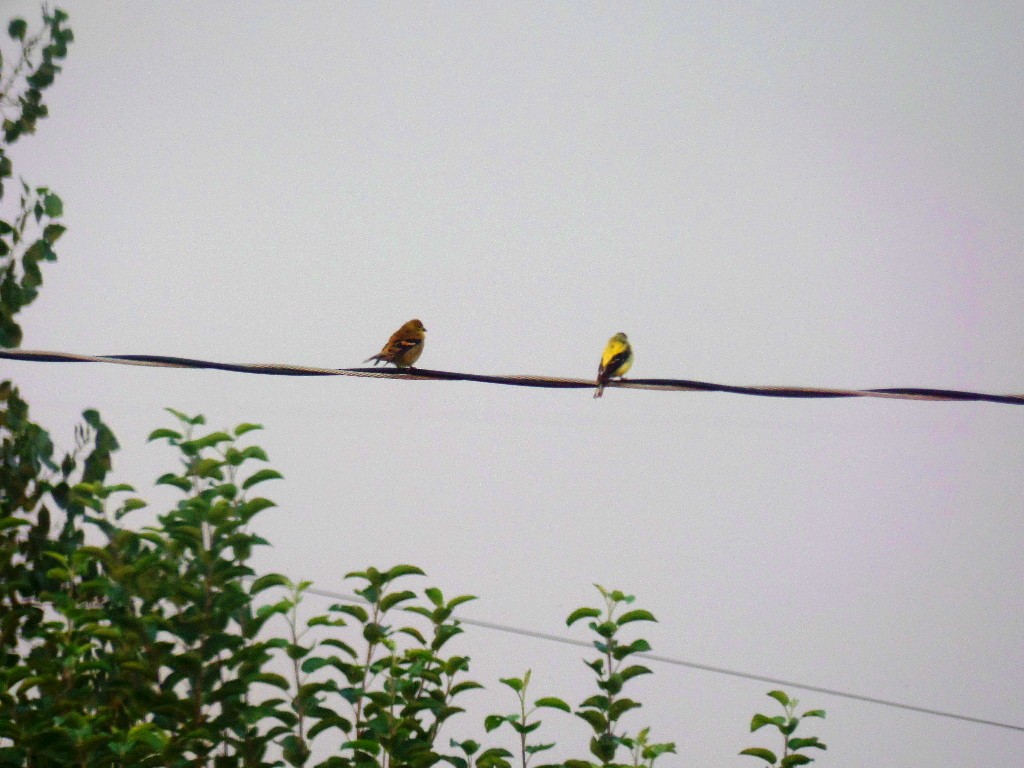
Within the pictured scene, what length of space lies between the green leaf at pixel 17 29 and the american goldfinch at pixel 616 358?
3784 mm

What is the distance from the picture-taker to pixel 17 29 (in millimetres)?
5719

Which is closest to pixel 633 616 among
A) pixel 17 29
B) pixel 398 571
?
pixel 398 571

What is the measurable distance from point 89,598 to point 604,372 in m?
2.78

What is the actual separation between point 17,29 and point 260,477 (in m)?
3.45

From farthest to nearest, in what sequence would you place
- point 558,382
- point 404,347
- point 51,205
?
point 404,347
point 51,205
point 558,382

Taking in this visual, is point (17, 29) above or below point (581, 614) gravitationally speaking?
above

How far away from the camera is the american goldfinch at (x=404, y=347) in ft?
19.4

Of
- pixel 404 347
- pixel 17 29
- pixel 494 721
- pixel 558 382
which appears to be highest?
pixel 17 29

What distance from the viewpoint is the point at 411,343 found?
5.98 m

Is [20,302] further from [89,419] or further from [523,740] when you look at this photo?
[523,740]

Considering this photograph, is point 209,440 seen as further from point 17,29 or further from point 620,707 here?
point 17,29

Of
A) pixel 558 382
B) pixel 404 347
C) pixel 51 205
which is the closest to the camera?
pixel 558 382

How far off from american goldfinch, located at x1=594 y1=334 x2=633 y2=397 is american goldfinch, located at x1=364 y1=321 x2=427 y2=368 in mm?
1143

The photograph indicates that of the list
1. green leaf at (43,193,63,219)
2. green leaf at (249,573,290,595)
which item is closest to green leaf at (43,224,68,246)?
green leaf at (43,193,63,219)
